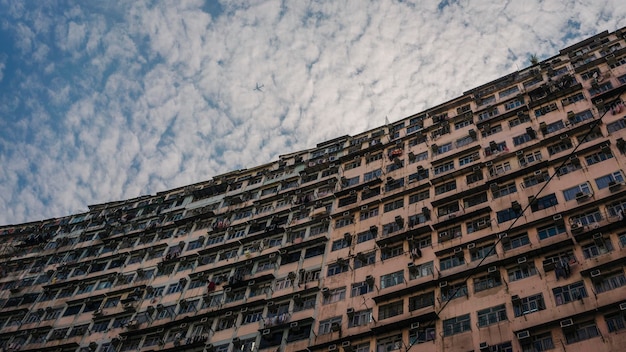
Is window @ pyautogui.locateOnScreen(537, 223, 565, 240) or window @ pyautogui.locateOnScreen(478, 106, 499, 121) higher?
window @ pyautogui.locateOnScreen(478, 106, 499, 121)

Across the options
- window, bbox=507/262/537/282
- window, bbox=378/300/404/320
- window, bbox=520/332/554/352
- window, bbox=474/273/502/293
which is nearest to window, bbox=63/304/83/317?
window, bbox=378/300/404/320

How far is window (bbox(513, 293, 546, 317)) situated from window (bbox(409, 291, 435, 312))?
430cm

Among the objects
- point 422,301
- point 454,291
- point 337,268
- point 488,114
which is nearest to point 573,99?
point 488,114

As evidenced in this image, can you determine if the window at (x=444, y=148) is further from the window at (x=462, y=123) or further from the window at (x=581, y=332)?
the window at (x=581, y=332)

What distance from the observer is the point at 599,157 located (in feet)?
Result: 92.4

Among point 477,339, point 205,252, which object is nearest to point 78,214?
point 205,252

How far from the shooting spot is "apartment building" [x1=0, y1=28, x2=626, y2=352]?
2494cm

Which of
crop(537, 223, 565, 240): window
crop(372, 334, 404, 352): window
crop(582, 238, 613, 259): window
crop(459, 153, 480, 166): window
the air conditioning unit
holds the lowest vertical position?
the air conditioning unit

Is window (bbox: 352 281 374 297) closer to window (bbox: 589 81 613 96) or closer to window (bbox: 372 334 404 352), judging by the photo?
window (bbox: 372 334 404 352)

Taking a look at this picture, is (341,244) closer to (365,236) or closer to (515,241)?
(365,236)

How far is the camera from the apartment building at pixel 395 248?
2494 centimetres

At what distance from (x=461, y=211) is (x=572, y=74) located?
1249cm

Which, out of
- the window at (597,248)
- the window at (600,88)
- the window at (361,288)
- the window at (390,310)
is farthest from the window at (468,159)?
the window at (390,310)

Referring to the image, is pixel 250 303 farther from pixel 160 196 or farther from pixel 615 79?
pixel 615 79
